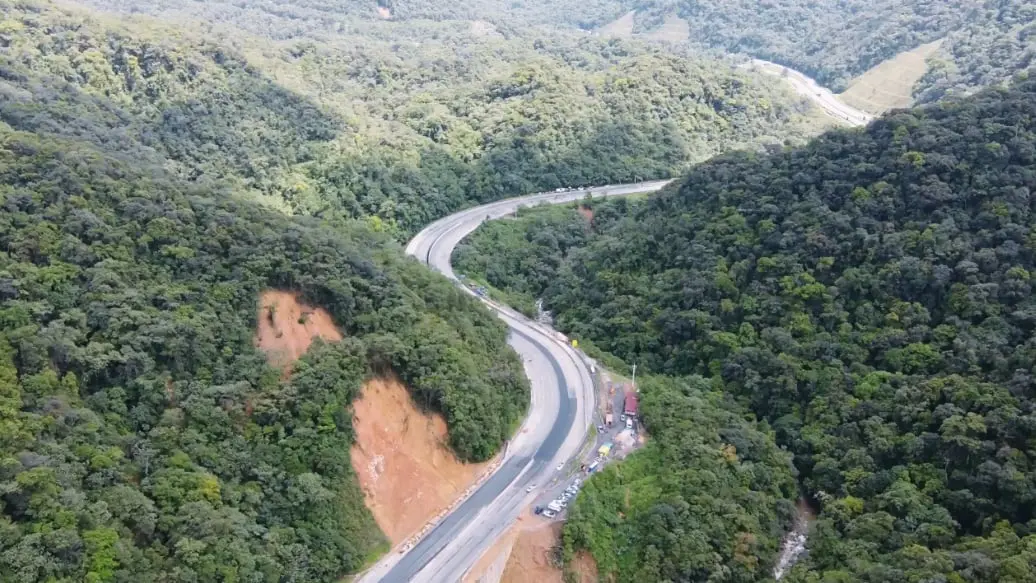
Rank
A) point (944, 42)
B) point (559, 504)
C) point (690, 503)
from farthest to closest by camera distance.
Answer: point (944, 42), point (559, 504), point (690, 503)

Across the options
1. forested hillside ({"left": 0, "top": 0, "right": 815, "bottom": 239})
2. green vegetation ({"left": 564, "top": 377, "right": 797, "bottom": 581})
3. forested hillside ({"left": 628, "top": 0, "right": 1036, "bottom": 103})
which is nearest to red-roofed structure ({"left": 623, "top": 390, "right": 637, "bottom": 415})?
green vegetation ({"left": 564, "top": 377, "right": 797, "bottom": 581})

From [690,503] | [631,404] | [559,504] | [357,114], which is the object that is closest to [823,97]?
[357,114]

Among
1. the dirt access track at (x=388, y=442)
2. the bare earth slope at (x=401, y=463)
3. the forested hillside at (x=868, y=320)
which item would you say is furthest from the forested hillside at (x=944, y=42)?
the dirt access track at (x=388, y=442)

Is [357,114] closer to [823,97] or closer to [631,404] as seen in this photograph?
[631,404]

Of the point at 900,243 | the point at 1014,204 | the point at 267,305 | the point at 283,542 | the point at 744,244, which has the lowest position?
the point at 283,542

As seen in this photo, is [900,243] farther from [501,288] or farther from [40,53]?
[40,53]

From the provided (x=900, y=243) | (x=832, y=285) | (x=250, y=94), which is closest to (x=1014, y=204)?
(x=900, y=243)
